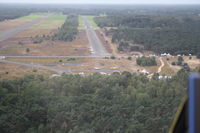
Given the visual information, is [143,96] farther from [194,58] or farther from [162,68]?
A: [194,58]

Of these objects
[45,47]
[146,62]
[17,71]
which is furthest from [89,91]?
[45,47]

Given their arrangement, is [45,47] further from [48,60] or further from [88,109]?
[88,109]

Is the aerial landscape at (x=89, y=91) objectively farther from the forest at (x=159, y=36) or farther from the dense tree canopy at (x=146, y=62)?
the forest at (x=159, y=36)

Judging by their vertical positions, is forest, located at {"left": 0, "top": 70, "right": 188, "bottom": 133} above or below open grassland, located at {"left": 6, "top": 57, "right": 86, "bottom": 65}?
above

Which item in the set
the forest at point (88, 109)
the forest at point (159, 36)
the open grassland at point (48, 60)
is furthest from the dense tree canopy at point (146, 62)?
the forest at point (88, 109)

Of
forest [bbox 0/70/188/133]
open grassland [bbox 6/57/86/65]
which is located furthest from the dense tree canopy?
forest [bbox 0/70/188/133]

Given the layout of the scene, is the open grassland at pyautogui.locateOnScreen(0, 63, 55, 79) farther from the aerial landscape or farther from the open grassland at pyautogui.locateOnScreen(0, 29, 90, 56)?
the open grassland at pyautogui.locateOnScreen(0, 29, 90, 56)

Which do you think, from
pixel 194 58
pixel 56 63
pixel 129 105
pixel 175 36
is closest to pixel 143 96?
pixel 129 105
